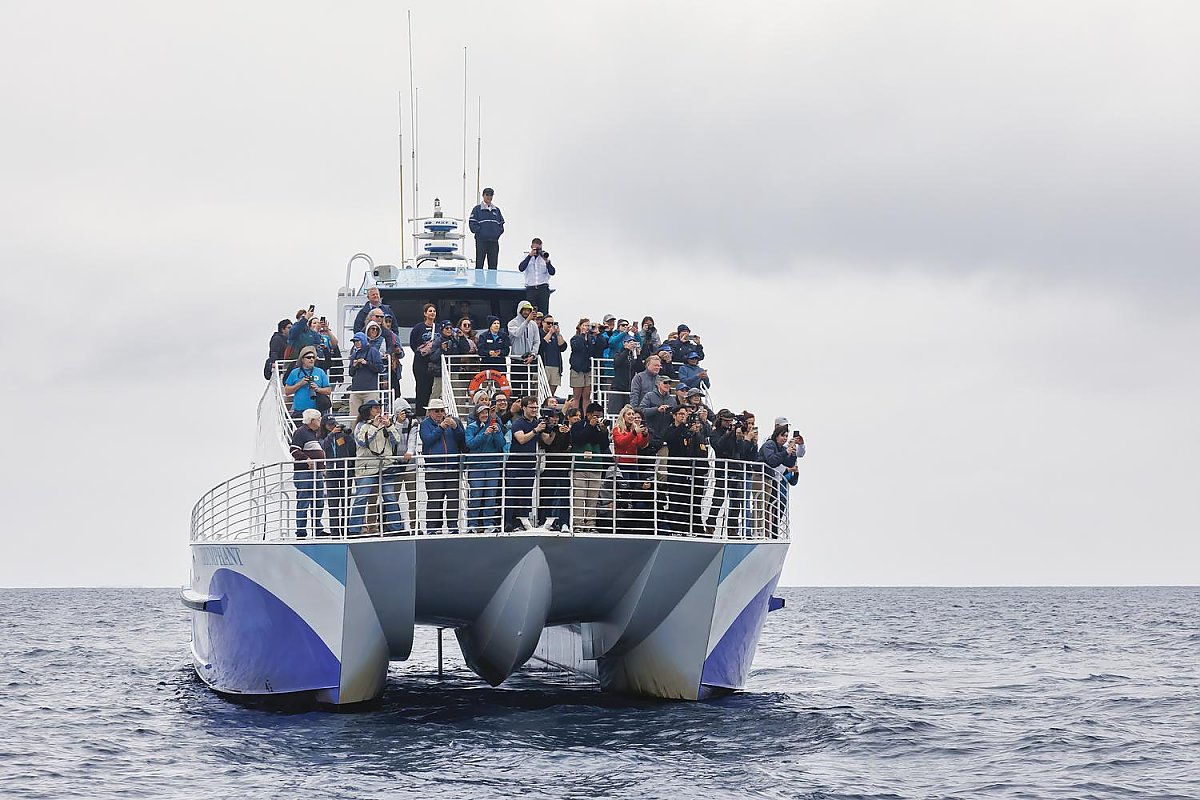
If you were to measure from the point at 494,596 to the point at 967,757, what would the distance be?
5.39 meters

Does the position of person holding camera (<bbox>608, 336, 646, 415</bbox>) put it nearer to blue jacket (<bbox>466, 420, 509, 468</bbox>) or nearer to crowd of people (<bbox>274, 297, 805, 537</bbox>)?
crowd of people (<bbox>274, 297, 805, 537</bbox>)

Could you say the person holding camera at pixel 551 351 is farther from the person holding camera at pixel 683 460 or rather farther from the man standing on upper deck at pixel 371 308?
the person holding camera at pixel 683 460

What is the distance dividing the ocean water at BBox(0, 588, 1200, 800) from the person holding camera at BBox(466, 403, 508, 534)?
7.48ft

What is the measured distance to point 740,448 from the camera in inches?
731

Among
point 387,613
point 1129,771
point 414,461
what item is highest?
point 414,461

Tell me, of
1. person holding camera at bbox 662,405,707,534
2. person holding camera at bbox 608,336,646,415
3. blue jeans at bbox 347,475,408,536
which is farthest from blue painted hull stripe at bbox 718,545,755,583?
person holding camera at bbox 608,336,646,415

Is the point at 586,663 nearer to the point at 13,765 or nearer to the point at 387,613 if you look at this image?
the point at 387,613

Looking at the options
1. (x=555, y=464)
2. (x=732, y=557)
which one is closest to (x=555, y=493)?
(x=555, y=464)

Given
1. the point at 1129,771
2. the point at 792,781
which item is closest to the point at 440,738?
the point at 792,781

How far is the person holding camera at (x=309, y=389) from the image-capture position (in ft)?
63.7

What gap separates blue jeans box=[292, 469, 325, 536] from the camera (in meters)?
17.0

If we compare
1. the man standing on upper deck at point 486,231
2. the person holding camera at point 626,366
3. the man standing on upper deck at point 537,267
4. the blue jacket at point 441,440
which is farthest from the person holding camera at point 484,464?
the man standing on upper deck at point 486,231

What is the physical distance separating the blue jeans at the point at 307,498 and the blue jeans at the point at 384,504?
1.25ft

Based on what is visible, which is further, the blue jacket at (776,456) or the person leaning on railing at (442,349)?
the person leaning on railing at (442,349)
